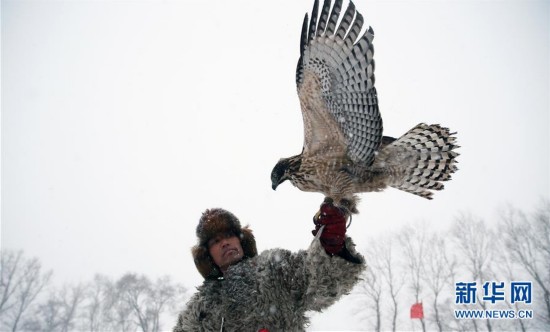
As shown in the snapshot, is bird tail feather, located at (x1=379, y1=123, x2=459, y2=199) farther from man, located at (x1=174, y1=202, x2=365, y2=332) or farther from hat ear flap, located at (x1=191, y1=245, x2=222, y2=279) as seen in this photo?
hat ear flap, located at (x1=191, y1=245, x2=222, y2=279)

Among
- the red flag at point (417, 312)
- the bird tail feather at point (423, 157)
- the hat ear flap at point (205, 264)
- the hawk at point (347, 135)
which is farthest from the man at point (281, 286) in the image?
the red flag at point (417, 312)

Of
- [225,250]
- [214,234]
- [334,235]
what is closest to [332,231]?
[334,235]

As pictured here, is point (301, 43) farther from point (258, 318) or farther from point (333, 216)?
point (258, 318)

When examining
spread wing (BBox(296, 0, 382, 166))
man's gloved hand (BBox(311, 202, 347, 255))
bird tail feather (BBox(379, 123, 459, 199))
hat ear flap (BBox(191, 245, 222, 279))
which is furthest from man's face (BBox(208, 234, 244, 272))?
bird tail feather (BBox(379, 123, 459, 199))

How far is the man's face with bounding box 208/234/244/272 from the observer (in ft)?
7.99

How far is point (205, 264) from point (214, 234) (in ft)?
0.76

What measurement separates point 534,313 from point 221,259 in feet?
76.3

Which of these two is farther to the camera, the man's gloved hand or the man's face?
the man's face

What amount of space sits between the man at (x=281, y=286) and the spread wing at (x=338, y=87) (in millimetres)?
1937

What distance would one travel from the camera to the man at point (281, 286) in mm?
1940

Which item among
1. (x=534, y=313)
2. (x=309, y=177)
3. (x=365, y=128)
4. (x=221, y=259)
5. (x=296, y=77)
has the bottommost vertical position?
(x=534, y=313)

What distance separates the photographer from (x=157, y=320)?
28.7m

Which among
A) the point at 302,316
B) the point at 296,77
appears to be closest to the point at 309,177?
the point at 296,77

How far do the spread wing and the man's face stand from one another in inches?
74.9
